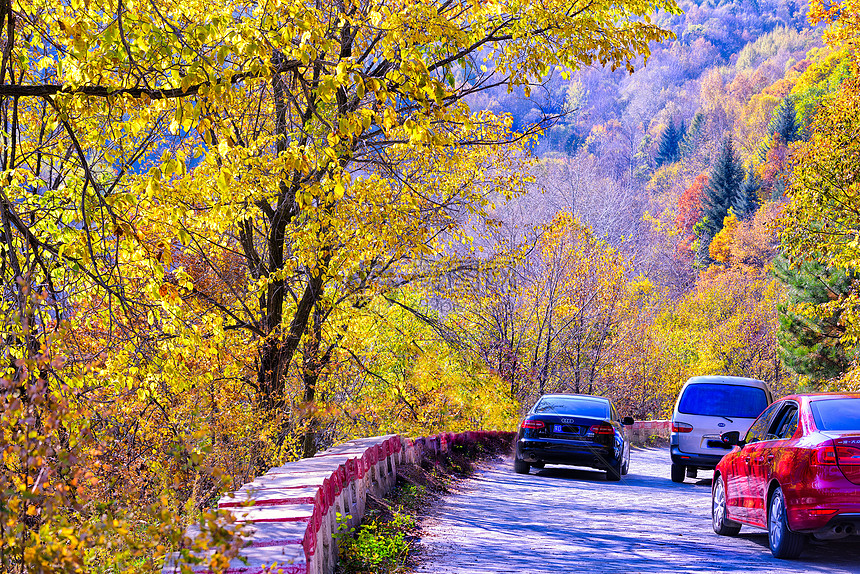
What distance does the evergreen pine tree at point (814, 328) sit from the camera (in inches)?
1383

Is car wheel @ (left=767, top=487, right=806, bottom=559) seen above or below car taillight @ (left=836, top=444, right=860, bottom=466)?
below

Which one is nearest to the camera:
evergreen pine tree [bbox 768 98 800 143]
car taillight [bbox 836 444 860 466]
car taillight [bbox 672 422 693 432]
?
car taillight [bbox 836 444 860 466]

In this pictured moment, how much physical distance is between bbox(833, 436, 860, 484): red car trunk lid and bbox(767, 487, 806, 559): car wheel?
68 centimetres

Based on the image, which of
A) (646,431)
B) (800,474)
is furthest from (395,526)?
(646,431)

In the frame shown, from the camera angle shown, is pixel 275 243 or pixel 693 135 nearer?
pixel 275 243

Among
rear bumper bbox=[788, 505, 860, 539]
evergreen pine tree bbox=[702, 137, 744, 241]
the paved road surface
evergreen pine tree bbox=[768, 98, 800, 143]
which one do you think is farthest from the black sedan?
evergreen pine tree bbox=[768, 98, 800, 143]

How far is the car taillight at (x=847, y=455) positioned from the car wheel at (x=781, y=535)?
69cm

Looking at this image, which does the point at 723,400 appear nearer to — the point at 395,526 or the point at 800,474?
the point at 800,474

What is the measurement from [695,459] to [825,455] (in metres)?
8.96

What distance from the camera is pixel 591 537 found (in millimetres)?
9398

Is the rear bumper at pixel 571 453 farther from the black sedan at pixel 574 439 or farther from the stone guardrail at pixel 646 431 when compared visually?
the stone guardrail at pixel 646 431

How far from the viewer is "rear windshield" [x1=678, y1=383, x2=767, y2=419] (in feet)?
53.0

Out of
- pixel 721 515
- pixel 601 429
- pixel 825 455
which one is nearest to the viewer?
pixel 825 455

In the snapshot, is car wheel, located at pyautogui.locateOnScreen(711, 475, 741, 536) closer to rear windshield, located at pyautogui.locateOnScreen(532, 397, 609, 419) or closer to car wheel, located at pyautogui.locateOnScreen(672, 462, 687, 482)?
rear windshield, located at pyautogui.locateOnScreen(532, 397, 609, 419)
